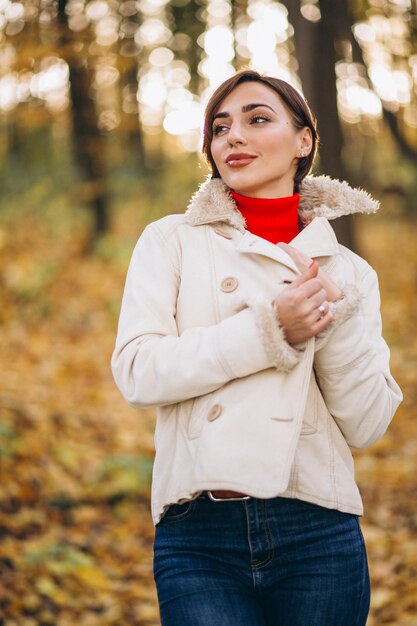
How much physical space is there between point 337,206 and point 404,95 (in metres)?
13.7

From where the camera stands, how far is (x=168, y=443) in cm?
214

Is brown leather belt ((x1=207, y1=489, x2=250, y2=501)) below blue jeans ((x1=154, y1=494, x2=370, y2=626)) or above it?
above

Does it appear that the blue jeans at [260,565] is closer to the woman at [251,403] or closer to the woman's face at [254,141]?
the woman at [251,403]

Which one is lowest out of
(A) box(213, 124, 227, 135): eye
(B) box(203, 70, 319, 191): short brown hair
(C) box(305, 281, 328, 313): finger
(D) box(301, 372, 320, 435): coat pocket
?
(D) box(301, 372, 320, 435): coat pocket

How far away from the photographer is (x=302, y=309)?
2021 millimetres

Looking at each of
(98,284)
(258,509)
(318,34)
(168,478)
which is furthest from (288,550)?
(98,284)

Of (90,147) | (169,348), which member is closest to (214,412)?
(169,348)

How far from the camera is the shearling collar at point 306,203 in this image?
2303 mm

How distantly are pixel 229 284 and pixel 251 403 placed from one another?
0.38 m

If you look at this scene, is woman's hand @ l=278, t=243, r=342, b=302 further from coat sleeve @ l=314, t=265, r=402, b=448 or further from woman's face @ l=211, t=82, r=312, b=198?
woman's face @ l=211, t=82, r=312, b=198

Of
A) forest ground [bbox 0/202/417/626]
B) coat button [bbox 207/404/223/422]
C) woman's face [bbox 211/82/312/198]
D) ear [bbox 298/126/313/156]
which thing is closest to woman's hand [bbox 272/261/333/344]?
coat button [bbox 207/404/223/422]

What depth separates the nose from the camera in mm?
2303

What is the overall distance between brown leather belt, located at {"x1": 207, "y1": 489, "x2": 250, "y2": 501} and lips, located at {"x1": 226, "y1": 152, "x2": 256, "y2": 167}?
1.04 meters

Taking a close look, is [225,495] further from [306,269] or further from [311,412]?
[306,269]
